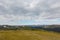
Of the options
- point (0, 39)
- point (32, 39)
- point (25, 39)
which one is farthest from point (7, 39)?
point (32, 39)

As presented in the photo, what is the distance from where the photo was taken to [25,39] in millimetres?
26547

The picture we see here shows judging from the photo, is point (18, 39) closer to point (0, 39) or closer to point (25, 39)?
point (25, 39)

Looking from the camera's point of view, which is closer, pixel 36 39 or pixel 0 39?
pixel 0 39

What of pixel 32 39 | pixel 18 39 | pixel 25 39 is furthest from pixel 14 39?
pixel 32 39

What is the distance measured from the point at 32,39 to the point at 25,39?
5.41 feet

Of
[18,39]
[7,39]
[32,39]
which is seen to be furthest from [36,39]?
[7,39]

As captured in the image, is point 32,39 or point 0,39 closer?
point 0,39

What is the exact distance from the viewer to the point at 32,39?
26750mm

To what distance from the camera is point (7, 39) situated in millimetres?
25766

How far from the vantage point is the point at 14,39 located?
2592 cm

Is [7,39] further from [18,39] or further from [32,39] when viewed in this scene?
[32,39]

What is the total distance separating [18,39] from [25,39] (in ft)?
5.38

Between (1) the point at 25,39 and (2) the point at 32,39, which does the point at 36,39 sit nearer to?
(2) the point at 32,39

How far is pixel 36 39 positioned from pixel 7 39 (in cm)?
674
